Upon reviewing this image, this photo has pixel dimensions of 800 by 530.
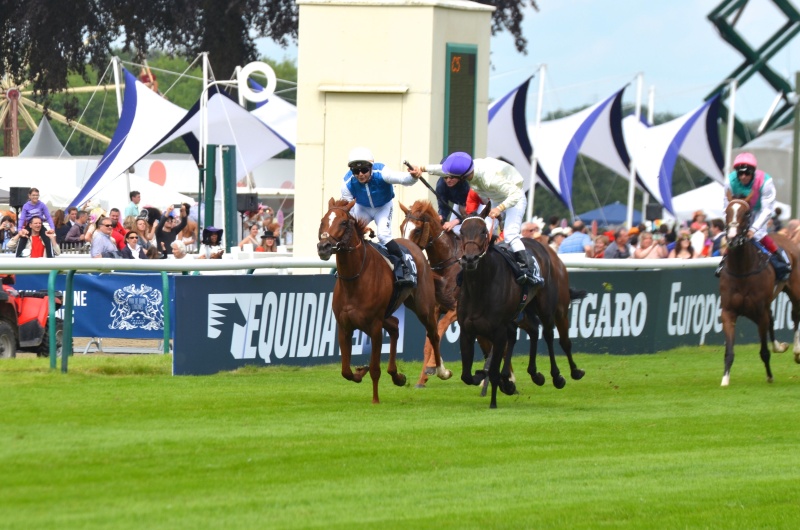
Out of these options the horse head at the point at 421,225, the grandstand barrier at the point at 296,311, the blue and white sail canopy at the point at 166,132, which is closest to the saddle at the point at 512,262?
the horse head at the point at 421,225

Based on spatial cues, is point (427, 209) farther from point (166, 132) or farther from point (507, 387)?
point (166, 132)

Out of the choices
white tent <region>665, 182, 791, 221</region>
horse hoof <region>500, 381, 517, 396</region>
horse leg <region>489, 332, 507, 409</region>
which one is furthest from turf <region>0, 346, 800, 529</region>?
white tent <region>665, 182, 791, 221</region>

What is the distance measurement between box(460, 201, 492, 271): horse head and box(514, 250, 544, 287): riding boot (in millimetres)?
710

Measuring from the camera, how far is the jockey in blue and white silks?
1327 centimetres

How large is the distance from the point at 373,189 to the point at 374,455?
14.6 ft

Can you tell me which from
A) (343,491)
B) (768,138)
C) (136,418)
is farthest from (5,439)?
(768,138)

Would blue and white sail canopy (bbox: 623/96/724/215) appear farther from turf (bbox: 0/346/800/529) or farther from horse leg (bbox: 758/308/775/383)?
turf (bbox: 0/346/800/529)

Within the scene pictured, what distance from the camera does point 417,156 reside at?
20500mm

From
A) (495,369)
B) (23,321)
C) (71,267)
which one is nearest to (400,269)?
(495,369)

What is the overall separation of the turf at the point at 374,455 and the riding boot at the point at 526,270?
1.09 metres

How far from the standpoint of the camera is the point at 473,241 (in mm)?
12344

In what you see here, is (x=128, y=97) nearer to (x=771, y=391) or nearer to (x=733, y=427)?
(x=771, y=391)

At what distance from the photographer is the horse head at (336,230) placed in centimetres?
1233

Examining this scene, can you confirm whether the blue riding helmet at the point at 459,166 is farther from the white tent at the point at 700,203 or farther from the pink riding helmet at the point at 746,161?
the white tent at the point at 700,203
